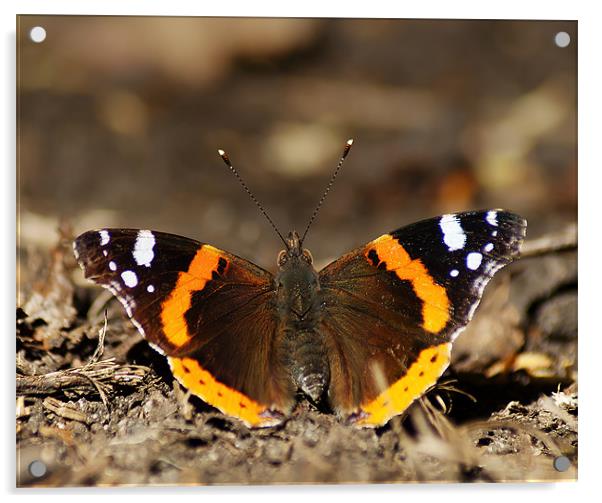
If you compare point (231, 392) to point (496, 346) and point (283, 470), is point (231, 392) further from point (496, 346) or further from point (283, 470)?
point (496, 346)

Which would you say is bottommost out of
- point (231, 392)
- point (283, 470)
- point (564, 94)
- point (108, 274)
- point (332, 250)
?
point (283, 470)

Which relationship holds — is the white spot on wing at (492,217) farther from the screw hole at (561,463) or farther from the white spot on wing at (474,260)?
the screw hole at (561,463)

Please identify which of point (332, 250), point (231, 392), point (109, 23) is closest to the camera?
point (231, 392)

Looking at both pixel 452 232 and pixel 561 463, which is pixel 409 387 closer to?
pixel 452 232

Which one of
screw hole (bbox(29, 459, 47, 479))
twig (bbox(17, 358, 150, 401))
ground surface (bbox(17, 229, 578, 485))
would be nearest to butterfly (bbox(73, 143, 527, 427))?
ground surface (bbox(17, 229, 578, 485))
